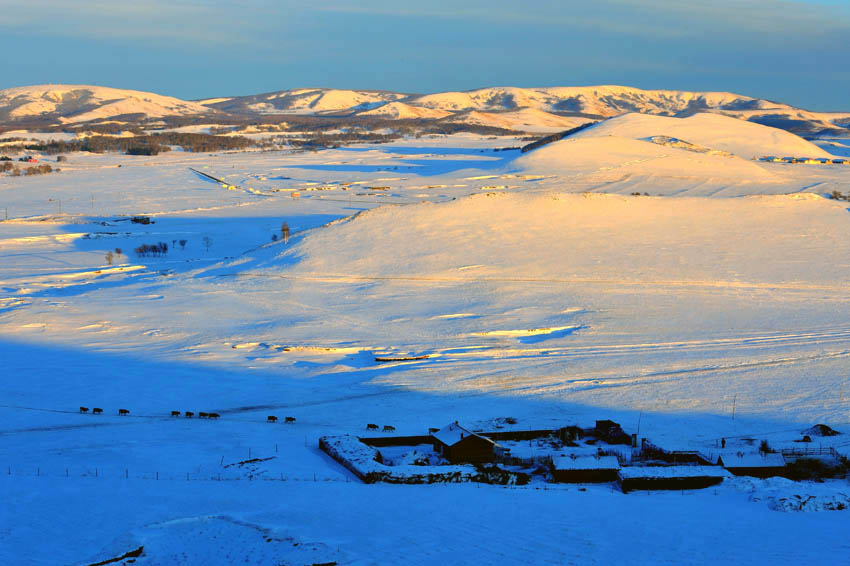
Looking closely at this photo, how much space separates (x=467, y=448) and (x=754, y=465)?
3785 millimetres

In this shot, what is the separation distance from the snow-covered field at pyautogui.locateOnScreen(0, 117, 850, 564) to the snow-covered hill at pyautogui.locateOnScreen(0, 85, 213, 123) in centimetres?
10459

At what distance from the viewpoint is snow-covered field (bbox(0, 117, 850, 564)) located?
34.3ft

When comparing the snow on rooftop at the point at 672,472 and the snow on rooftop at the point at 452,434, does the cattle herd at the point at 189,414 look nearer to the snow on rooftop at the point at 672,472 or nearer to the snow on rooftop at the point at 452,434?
the snow on rooftop at the point at 452,434

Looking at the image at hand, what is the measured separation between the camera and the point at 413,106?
152m

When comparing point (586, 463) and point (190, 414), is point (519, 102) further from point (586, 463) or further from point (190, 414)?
point (586, 463)

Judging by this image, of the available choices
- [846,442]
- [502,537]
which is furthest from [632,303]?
[502,537]

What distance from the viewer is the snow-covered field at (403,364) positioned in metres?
10.5

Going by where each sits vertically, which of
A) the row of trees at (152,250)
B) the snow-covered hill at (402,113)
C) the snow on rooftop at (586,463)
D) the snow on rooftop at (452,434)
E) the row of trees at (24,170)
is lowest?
the snow on rooftop at (586,463)

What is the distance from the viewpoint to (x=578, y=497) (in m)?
11.6

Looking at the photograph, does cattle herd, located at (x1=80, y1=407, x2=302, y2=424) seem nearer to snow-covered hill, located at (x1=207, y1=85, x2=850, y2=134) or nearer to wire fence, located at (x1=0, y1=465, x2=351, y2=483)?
wire fence, located at (x1=0, y1=465, x2=351, y2=483)

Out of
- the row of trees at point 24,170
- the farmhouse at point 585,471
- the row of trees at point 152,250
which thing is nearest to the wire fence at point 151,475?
the farmhouse at point 585,471

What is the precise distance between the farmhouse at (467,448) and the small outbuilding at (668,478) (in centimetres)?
179

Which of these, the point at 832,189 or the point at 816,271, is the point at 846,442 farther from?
the point at 832,189

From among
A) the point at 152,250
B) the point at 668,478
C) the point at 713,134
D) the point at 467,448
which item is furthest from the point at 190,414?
the point at 713,134
